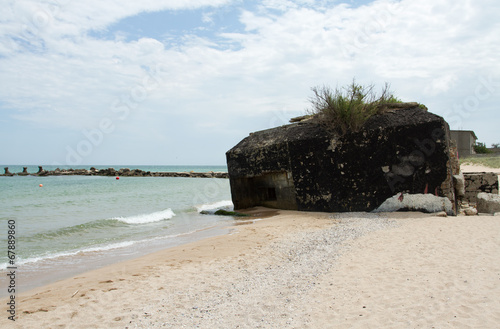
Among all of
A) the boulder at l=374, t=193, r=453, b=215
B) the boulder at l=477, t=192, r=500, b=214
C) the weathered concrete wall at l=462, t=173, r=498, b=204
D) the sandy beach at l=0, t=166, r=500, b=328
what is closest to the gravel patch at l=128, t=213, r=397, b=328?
the sandy beach at l=0, t=166, r=500, b=328

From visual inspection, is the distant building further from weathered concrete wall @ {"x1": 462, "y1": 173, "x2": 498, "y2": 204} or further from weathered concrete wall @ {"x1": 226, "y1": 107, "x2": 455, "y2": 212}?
weathered concrete wall @ {"x1": 226, "y1": 107, "x2": 455, "y2": 212}

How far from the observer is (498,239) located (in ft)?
17.5

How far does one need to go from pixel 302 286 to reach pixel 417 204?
16.7 ft

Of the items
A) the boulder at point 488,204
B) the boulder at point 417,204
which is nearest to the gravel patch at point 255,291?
the boulder at point 417,204

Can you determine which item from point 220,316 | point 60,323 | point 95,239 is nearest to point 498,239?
point 220,316

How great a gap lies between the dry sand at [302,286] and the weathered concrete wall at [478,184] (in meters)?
4.51

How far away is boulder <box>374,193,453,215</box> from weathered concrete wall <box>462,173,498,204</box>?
131 inches

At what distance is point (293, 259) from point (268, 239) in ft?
5.11

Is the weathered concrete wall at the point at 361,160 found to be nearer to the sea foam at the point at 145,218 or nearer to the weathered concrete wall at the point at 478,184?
the weathered concrete wall at the point at 478,184

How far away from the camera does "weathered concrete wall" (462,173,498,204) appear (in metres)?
10.3

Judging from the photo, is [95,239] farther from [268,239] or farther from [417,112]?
[417,112]

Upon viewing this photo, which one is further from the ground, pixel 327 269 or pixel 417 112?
pixel 417 112

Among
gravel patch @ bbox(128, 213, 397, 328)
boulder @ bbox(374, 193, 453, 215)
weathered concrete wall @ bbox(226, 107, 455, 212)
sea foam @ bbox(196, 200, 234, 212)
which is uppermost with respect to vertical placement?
weathered concrete wall @ bbox(226, 107, 455, 212)

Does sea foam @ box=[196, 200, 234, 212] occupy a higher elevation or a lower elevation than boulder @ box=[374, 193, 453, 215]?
lower
